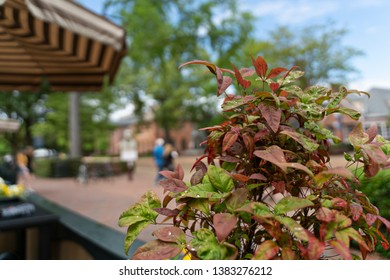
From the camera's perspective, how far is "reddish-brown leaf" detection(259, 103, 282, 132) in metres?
0.94

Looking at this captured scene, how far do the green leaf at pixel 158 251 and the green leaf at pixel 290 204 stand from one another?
307 millimetres

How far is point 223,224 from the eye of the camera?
83 cm

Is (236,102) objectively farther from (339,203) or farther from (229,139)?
(339,203)

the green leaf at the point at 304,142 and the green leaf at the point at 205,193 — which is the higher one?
the green leaf at the point at 304,142

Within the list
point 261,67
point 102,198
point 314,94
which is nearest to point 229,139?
point 261,67

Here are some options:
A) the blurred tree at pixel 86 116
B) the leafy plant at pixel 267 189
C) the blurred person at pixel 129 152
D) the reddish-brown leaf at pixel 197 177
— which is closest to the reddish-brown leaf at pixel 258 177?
the leafy plant at pixel 267 189

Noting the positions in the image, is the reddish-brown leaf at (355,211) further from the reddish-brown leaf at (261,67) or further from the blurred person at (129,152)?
the blurred person at (129,152)

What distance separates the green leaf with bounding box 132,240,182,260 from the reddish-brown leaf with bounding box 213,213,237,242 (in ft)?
0.48

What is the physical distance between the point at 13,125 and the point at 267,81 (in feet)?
46.3

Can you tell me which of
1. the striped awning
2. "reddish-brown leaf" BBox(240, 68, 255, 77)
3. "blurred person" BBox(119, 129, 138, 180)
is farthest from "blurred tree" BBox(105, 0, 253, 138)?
"reddish-brown leaf" BBox(240, 68, 255, 77)

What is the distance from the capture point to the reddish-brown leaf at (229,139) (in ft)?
3.16

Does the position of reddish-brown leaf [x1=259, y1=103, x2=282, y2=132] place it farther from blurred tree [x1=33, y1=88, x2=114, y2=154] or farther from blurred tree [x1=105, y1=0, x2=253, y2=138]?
blurred tree [x1=33, y1=88, x2=114, y2=154]

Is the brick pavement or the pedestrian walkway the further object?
the pedestrian walkway
